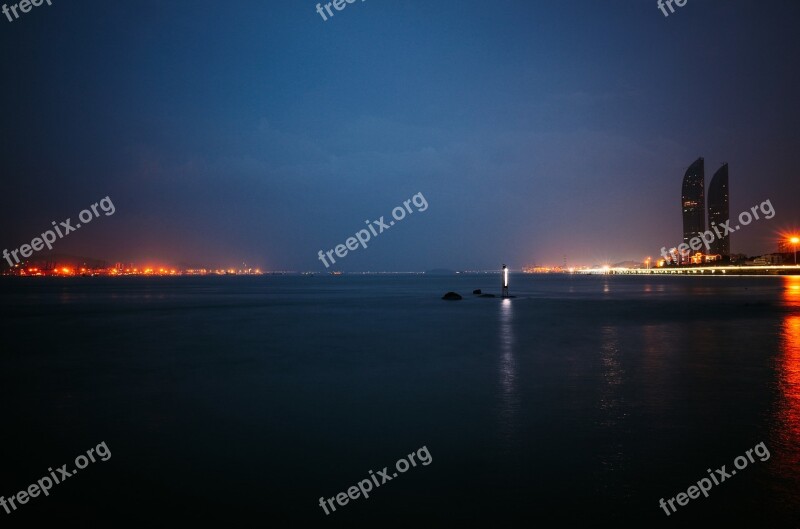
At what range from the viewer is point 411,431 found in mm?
9602

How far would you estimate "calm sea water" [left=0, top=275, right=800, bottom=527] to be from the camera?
6.48 meters

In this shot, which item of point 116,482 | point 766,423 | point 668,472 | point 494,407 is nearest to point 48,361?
point 116,482

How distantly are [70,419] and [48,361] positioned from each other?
9.64 metres

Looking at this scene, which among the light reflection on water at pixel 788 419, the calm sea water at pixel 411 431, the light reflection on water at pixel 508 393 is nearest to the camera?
the calm sea water at pixel 411 431

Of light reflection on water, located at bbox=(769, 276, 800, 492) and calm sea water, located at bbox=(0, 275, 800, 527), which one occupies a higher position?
calm sea water, located at bbox=(0, 275, 800, 527)

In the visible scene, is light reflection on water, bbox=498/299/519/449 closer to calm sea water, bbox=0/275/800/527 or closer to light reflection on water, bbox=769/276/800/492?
calm sea water, bbox=0/275/800/527

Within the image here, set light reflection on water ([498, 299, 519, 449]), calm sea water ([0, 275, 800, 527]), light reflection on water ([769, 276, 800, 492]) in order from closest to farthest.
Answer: calm sea water ([0, 275, 800, 527]) → light reflection on water ([769, 276, 800, 492]) → light reflection on water ([498, 299, 519, 449])

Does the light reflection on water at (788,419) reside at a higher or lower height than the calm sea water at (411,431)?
lower

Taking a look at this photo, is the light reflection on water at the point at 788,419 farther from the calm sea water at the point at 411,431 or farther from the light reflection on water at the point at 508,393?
the light reflection on water at the point at 508,393

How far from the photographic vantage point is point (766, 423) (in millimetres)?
9586

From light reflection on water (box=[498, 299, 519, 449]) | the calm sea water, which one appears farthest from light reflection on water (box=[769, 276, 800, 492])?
light reflection on water (box=[498, 299, 519, 449])

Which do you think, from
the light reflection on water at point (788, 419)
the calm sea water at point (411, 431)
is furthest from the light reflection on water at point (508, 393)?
the light reflection on water at point (788, 419)

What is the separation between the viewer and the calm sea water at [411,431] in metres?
6.48

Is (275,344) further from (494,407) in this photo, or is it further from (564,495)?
(564,495)
